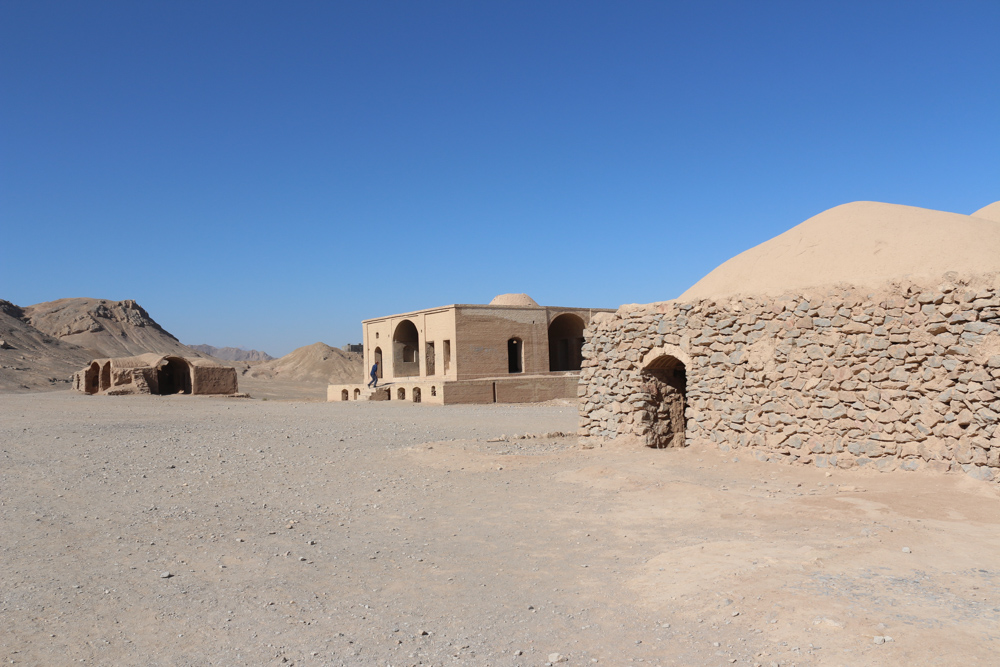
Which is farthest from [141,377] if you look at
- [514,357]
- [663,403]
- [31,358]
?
[663,403]

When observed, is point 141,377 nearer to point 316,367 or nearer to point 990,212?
point 316,367

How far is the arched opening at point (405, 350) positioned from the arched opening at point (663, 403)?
18435 mm

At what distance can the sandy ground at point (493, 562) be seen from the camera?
3770mm

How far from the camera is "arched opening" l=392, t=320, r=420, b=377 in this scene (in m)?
28.8

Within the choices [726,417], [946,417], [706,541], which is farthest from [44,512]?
[946,417]

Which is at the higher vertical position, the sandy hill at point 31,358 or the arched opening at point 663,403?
the sandy hill at point 31,358

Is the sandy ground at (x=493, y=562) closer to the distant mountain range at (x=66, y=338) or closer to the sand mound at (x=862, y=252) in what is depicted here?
the sand mound at (x=862, y=252)

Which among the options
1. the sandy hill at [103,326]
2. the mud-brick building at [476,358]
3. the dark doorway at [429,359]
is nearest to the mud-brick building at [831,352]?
the mud-brick building at [476,358]

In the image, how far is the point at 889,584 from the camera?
4281 millimetres

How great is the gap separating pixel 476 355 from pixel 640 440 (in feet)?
46.6

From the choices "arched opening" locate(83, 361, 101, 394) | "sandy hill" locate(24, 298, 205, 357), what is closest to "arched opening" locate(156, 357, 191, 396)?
"arched opening" locate(83, 361, 101, 394)

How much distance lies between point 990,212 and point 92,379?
30431 millimetres

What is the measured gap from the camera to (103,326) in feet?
202

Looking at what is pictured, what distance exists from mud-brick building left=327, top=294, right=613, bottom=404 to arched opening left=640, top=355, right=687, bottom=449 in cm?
1315
